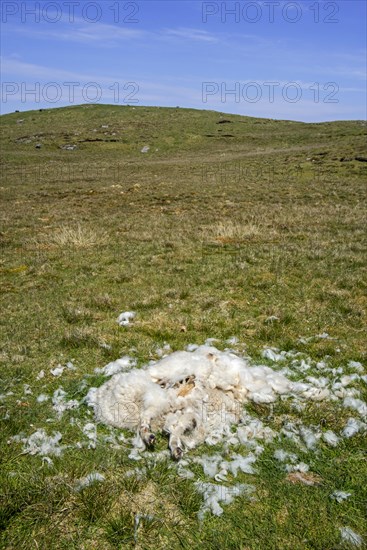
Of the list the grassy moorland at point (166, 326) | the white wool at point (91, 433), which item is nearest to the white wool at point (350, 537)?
the grassy moorland at point (166, 326)

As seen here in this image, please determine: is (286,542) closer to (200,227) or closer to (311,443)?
(311,443)

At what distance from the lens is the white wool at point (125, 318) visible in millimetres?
7693

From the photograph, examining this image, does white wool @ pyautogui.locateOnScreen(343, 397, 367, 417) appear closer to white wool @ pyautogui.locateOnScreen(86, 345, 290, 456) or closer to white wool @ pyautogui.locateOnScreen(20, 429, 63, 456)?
white wool @ pyautogui.locateOnScreen(86, 345, 290, 456)

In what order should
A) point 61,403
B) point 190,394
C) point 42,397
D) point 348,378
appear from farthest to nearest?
point 348,378 < point 42,397 < point 61,403 < point 190,394

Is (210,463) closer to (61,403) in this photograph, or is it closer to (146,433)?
(146,433)

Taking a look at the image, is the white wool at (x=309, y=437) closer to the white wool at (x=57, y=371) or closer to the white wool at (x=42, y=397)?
the white wool at (x=42, y=397)

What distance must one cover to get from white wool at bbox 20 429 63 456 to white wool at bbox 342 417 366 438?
10.9 feet

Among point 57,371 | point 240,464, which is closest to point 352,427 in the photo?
point 240,464

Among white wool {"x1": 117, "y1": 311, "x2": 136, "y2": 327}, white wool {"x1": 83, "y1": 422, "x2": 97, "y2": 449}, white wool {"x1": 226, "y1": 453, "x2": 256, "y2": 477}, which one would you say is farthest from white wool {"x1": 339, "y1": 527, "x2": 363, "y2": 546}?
white wool {"x1": 117, "y1": 311, "x2": 136, "y2": 327}

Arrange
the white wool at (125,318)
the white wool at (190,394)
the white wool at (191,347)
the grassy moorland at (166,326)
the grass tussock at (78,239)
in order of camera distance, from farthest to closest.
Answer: the grass tussock at (78,239) < the white wool at (125,318) < the white wool at (191,347) < the white wool at (190,394) < the grassy moorland at (166,326)

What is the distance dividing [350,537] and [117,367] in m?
3.72

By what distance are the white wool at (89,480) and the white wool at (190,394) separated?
0.81 meters

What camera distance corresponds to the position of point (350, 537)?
3.44 meters

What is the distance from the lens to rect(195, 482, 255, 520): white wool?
377 cm
